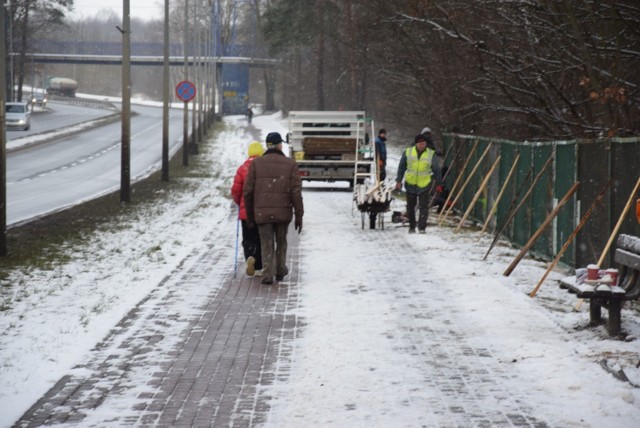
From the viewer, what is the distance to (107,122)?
93875 mm

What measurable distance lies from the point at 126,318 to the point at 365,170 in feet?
73.4

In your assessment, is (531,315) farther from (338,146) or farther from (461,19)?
(338,146)

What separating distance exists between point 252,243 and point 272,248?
0.59 meters

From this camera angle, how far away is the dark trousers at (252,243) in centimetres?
1427

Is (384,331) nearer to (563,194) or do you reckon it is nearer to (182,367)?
(182,367)

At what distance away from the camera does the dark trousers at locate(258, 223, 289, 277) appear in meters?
13.7

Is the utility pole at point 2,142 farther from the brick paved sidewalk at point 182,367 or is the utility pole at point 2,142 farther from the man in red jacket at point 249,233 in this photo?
the brick paved sidewalk at point 182,367

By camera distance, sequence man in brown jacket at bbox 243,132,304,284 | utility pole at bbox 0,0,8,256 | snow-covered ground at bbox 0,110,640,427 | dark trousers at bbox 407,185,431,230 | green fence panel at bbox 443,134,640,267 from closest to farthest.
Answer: snow-covered ground at bbox 0,110,640,427, green fence panel at bbox 443,134,640,267, man in brown jacket at bbox 243,132,304,284, utility pole at bbox 0,0,8,256, dark trousers at bbox 407,185,431,230

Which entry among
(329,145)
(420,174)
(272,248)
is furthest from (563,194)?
(329,145)

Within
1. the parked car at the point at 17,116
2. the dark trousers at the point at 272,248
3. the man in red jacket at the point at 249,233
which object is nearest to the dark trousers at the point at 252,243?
the man in red jacket at the point at 249,233

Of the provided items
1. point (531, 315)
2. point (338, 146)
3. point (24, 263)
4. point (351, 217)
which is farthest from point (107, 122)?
point (531, 315)

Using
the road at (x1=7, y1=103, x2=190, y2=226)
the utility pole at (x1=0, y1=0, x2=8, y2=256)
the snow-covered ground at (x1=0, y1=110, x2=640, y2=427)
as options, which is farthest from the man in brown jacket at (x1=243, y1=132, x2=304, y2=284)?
the road at (x1=7, y1=103, x2=190, y2=226)

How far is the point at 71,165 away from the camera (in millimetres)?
48688

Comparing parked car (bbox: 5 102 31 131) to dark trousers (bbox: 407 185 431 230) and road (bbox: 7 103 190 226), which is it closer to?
road (bbox: 7 103 190 226)
